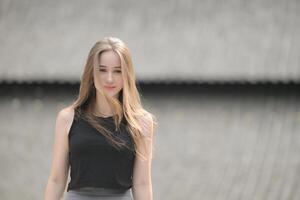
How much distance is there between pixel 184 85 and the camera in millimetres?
4383

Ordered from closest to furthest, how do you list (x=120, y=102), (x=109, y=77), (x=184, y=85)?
(x=109, y=77)
(x=120, y=102)
(x=184, y=85)

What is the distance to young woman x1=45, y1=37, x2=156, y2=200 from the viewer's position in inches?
81.0

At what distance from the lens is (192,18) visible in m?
4.52

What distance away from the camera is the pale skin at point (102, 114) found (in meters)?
2.05

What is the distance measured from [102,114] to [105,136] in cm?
11

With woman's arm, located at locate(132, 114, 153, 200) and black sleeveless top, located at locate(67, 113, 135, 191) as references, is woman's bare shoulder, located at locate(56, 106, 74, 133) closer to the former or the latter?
black sleeveless top, located at locate(67, 113, 135, 191)

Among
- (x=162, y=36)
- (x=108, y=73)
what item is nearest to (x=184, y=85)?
(x=162, y=36)

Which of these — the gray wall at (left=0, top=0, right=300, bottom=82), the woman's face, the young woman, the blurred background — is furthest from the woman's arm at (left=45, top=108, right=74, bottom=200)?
the gray wall at (left=0, top=0, right=300, bottom=82)

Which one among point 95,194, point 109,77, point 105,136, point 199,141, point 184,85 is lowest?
point 199,141

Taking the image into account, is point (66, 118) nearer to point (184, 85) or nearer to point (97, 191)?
point (97, 191)

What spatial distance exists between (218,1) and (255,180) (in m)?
A: 1.18

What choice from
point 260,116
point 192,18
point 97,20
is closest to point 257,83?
point 260,116

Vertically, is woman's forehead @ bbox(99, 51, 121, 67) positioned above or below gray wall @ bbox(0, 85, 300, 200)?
above

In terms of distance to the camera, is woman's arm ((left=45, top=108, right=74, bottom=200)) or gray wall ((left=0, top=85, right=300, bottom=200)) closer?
woman's arm ((left=45, top=108, right=74, bottom=200))
